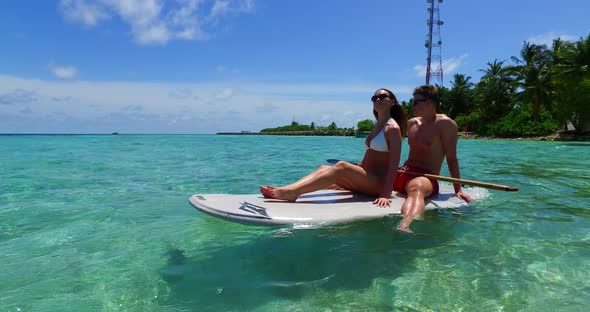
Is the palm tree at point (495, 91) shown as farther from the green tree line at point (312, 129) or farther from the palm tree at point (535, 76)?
the green tree line at point (312, 129)

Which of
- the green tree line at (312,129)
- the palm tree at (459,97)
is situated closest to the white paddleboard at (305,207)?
the palm tree at (459,97)

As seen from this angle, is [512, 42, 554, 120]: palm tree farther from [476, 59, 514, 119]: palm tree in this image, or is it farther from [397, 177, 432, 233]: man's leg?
[397, 177, 432, 233]: man's leg

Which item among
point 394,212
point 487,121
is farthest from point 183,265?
point 487,121

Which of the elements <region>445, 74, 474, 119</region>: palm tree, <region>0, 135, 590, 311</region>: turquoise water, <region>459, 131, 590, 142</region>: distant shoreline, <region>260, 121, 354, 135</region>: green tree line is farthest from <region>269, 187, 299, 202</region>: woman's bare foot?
<region>260, 121, 354, 135</region>: green tree line

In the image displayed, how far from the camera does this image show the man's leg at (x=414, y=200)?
3703mm

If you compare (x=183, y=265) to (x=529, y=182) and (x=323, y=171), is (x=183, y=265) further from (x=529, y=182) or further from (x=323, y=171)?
(x=529, y=182)

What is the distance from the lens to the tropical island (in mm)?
34625

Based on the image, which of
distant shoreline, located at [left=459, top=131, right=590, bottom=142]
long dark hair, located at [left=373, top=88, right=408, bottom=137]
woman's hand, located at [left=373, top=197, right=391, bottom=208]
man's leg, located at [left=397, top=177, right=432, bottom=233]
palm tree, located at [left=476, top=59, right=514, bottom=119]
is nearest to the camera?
man's leg, located at [left=397, top=177, right=432, bottom=233]

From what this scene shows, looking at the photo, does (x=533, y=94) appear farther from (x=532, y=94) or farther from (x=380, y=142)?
(x=380, y=142)

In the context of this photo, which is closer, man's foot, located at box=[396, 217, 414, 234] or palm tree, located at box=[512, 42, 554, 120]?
man's foot, located at box=[396, 217, 414, 234]

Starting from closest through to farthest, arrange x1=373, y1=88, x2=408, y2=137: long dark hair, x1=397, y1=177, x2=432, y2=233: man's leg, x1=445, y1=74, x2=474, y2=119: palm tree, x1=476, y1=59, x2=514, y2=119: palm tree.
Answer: x1=397, y1=177, x2=432, y2=233: man's leg, x1=373, y1=88, x2=408, y2=137: long dark hair, x1=476, y1=59, x2=514, y2=119: palm tree, x1=445, y1=74, x2=474, y2=119: palm tree

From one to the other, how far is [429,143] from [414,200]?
1080mm

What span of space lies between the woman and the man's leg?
234 millimetres

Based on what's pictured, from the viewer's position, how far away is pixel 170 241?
14.9ft
